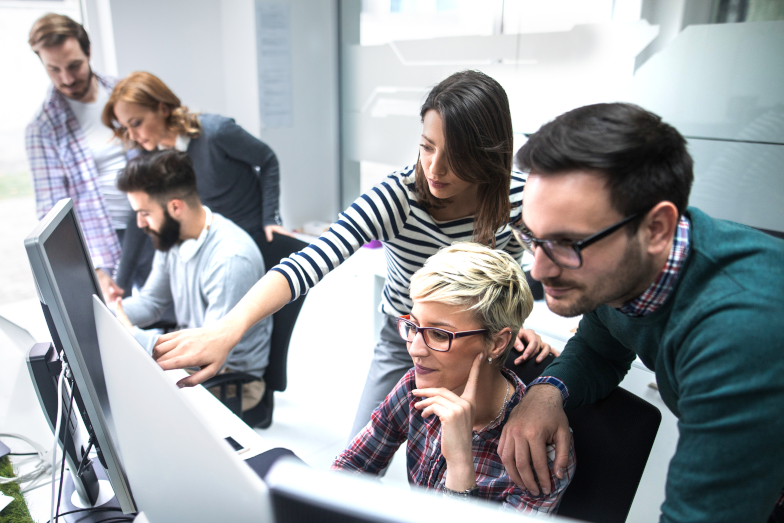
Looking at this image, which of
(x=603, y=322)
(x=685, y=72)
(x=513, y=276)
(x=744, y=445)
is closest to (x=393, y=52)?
(x=685, y=72)

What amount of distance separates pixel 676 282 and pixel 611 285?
3.4 inches

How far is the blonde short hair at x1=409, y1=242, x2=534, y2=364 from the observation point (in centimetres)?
108

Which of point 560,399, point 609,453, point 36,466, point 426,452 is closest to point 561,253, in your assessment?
point 560,399

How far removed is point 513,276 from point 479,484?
0.42 meters

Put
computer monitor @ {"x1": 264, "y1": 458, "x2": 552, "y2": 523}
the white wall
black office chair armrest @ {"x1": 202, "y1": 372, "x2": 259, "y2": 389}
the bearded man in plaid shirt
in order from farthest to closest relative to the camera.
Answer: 1. the white wall
2. the bearded man in plaid shirt
3. black office chair armrest @ {"x1": 202, "y1": 372, "x2": 259, "y2": 389}
4. computer monitor @ {"x1": 264, "y1": 458, "x2": 552, "y2": 523}

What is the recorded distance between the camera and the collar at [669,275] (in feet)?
2.31

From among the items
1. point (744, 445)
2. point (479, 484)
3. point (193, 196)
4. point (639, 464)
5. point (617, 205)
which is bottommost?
point (479, 484)

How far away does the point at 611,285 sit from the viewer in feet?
2.31

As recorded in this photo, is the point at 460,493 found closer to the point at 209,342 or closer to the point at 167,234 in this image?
the point at 209,342

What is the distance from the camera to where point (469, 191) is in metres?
1.35

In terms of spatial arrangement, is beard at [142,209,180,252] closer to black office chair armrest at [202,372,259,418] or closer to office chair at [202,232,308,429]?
office chair at [202,232,308,429]

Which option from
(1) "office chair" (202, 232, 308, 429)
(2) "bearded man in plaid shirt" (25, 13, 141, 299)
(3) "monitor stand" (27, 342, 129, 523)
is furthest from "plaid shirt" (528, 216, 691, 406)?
(2) "bearded man in plaid shirt" (25, 13, 141, 299)

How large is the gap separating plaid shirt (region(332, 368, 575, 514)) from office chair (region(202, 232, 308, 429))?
0.60m

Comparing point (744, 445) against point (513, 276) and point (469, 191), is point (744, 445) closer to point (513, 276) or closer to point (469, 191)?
point (513, 276)
